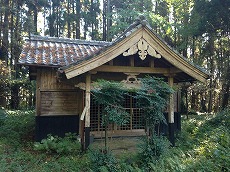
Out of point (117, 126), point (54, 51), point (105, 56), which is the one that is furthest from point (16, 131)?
point (105, 56)

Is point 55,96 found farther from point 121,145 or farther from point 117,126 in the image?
point 121,145

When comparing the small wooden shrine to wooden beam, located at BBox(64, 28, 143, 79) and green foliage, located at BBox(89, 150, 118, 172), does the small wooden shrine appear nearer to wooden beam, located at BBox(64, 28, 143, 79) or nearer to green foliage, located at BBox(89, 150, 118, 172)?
wooden beam, located at BBox(64, 28, 143, 79)

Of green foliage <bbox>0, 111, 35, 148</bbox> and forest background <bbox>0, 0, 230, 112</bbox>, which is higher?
forest background <bbox>0, 0, 230, 112</bbox>

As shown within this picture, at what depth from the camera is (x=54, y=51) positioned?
33.9 ft

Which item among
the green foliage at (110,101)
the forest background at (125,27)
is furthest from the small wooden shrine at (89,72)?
the forest background at (125,27)

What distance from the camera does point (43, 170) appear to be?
663cm

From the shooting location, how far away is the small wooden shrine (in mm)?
7965

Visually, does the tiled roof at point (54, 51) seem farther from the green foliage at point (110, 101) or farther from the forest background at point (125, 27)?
the forest background at point (125, 27)

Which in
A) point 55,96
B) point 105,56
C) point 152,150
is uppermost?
point 105,56

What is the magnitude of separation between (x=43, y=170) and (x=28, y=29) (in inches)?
783

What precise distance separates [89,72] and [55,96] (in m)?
2.56

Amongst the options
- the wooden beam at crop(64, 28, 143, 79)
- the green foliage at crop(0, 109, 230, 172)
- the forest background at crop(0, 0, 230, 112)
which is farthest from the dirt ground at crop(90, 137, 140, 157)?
the forest background at crop(0, 0, 230, 112)

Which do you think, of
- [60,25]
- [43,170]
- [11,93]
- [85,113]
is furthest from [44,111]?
[60,25]

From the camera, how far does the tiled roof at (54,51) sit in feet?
29.3
